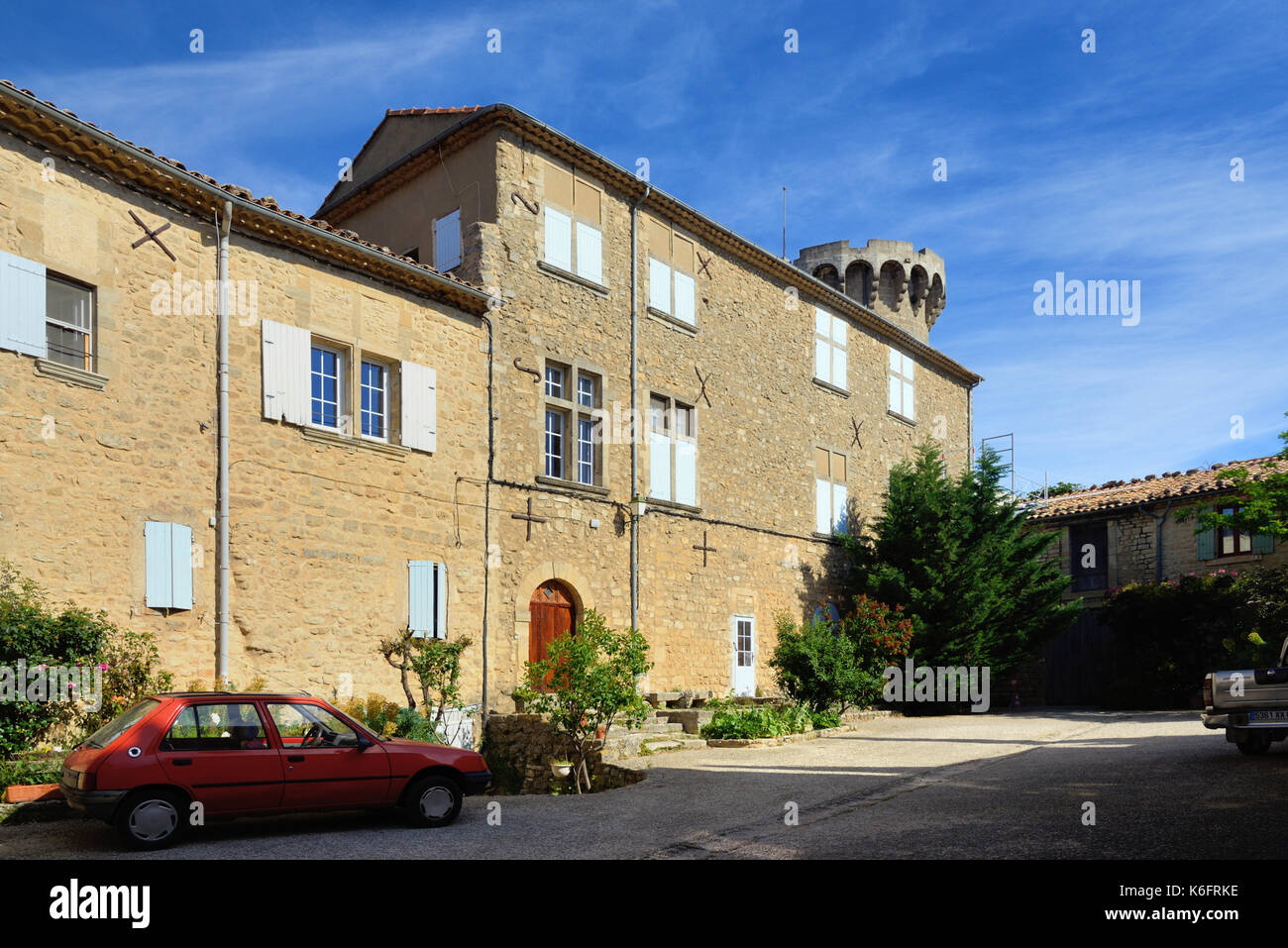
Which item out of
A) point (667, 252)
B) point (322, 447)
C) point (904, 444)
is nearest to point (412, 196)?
point (667, 252)

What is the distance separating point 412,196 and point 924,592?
484 inches

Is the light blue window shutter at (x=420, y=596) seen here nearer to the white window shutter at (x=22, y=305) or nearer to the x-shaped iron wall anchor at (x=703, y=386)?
the white window shutter at (x=22, y=305)

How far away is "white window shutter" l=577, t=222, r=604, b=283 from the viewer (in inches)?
634

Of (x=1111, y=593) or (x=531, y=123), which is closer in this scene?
(x=531, y=123)

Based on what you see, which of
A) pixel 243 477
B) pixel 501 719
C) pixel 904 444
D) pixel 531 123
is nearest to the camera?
pixel 243 477

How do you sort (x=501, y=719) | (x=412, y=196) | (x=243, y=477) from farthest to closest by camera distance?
(x=412, y=196) → (x=501, y=719) → (x=243, y=477)

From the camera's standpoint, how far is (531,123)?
49.6 feet

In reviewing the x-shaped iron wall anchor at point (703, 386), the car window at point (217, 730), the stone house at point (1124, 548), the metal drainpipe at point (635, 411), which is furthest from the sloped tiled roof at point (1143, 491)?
the car window at point (217, 730)

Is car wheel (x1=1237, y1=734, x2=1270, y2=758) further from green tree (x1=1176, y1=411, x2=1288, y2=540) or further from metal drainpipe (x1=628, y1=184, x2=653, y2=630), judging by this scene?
metal drainpipe (x1=628, y1=184, x2=653, y2=630)

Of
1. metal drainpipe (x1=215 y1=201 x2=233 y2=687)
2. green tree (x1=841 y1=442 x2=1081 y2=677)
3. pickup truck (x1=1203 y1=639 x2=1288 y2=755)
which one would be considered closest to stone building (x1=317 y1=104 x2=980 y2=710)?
green tree (x1=841 y1=442 x2=1081 y2=677)

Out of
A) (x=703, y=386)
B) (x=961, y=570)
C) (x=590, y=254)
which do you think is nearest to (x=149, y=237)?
(x=590, y=254)

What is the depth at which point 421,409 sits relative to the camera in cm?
1356

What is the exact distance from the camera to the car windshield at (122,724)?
749 cm

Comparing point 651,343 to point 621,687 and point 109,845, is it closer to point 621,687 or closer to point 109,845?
point 621,687
